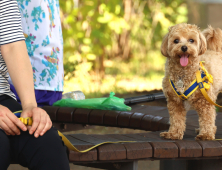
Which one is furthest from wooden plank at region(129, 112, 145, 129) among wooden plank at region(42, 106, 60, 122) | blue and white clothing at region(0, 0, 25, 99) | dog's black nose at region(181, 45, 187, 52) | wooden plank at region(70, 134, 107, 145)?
blue and white clothing at region(0, 0, 25, 99)

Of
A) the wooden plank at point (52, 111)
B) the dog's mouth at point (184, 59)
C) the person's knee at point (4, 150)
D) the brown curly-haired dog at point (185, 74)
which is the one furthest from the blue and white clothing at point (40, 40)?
the person's knee at point (4, 150)

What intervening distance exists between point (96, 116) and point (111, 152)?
3.50 feet

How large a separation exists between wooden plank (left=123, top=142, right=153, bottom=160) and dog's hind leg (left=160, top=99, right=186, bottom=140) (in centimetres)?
27

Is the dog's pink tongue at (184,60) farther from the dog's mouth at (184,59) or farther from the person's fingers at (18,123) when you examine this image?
the person's fingers at (18,123)

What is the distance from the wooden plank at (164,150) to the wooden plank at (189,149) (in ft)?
0.09

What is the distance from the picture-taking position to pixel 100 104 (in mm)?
2703

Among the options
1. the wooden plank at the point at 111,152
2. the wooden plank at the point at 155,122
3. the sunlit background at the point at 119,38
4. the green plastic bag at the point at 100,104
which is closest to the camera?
the wooden plank at the point at 111,152

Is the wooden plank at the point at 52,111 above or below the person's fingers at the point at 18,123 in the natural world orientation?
below

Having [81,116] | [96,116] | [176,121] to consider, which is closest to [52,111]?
[81,116]

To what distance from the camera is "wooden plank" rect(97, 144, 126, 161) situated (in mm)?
1479

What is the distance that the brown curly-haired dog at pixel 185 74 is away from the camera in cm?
174

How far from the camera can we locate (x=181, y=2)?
6.23 meters

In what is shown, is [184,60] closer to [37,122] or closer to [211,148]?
[211,148]

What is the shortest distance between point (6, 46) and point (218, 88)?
4.21 ft
